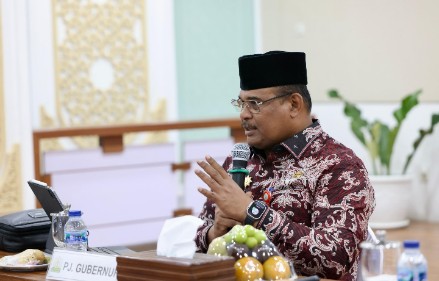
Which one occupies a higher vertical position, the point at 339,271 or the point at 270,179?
the point at 270,179

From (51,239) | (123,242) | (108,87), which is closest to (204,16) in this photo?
(108,87)

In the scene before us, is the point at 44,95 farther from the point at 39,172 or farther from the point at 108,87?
the point at 39,172

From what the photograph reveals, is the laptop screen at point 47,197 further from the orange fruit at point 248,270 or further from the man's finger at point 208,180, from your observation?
the orange fruit at point 248,270

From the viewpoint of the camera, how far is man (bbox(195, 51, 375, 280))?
2.73 meters

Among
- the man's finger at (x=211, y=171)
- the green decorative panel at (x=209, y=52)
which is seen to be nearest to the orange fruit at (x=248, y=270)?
the man's finger at (x=211, y=171)

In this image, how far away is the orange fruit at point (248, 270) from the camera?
2.23 m

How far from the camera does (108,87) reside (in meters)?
8.13

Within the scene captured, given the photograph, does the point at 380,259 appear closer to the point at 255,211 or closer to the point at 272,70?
the point at 255,211

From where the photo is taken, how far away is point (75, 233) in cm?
287

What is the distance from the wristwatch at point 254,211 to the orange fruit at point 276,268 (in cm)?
46

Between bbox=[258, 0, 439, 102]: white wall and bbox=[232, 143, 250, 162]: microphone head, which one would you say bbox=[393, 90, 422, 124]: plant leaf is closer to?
bbox=[258, 0, 439, 102]: white wall

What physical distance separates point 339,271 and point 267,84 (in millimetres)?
673

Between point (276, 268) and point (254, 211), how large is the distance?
20.3 inches

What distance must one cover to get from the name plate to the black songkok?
0.84 metres
